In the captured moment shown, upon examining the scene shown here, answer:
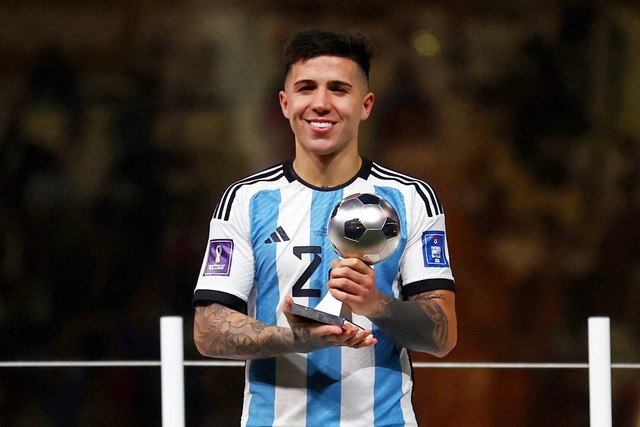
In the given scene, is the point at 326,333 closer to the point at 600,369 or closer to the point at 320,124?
the point at 320,124

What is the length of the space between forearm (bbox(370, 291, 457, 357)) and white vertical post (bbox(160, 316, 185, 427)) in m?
0.70

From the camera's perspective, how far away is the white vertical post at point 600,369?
2.33 metres

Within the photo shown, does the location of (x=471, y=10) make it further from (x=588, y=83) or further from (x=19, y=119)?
(x=19, y=119)

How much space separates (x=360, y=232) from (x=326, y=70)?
43 cm

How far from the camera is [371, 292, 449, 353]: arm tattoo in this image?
176 centimetres

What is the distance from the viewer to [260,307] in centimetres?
192

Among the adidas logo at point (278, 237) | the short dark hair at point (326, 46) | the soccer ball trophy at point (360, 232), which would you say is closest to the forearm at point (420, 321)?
the soccer ball trophy at point (360, 232)

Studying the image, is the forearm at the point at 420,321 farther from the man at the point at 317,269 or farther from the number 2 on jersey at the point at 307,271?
the number 2 on jersey at the point at 307,271

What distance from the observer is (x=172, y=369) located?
2402 mm

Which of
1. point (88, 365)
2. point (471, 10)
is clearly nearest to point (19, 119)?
point (88, 365)

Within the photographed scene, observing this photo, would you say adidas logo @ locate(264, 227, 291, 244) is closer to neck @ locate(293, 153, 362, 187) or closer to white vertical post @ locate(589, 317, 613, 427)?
neck @ locate(293, 153, 362, 187)

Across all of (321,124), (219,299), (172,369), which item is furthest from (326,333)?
(172,369)

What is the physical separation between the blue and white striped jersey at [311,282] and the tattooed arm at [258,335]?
42 mm

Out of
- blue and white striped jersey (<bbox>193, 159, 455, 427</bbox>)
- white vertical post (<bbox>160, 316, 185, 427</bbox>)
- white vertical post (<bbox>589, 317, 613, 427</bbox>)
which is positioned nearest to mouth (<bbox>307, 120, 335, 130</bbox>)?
blue and white striped jersey (<bbox>193, 159, 455, 427</bbox>)
